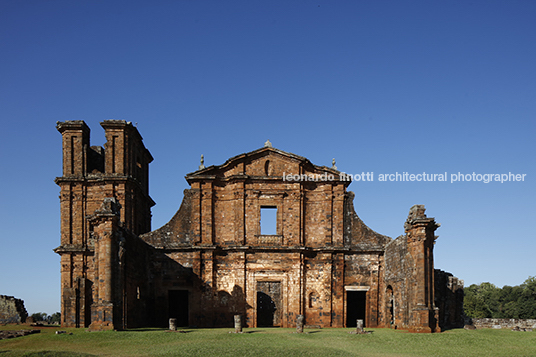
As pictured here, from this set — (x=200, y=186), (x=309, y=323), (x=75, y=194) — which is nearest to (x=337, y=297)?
(x=309, y=323)

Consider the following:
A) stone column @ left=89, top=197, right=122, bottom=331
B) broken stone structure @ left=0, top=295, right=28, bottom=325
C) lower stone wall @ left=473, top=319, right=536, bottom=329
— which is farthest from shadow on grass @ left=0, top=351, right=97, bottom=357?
lower stone wall @ left=473, top=319, right=536, bottom=329

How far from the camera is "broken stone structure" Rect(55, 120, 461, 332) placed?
26.4 metres

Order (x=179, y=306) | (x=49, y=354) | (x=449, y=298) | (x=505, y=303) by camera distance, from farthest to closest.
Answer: (x=505, y=303), (x=179, y=306), (x=449, y=298), (x=49, y=354)

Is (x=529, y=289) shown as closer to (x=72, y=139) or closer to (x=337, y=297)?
(x=337, y=297)

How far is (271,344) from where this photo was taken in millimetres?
17641

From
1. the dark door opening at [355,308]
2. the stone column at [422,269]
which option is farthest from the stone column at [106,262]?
the dark door opening at [355,308]

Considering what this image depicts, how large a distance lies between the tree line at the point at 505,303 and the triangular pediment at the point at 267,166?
41.9m

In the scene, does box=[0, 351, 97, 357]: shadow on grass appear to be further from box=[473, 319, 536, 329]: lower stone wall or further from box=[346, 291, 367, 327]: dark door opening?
box=[473, 319, 536, 329]: lower stone wall

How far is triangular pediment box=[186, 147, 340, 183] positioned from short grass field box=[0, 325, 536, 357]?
1004 cm

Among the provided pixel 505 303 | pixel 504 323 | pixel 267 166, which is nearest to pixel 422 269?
pixel 504 323

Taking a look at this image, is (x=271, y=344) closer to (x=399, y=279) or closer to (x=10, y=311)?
(x=399, y=279)

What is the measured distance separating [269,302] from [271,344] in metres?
14.7

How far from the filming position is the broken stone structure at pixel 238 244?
2639 cm

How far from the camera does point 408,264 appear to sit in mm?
22891
